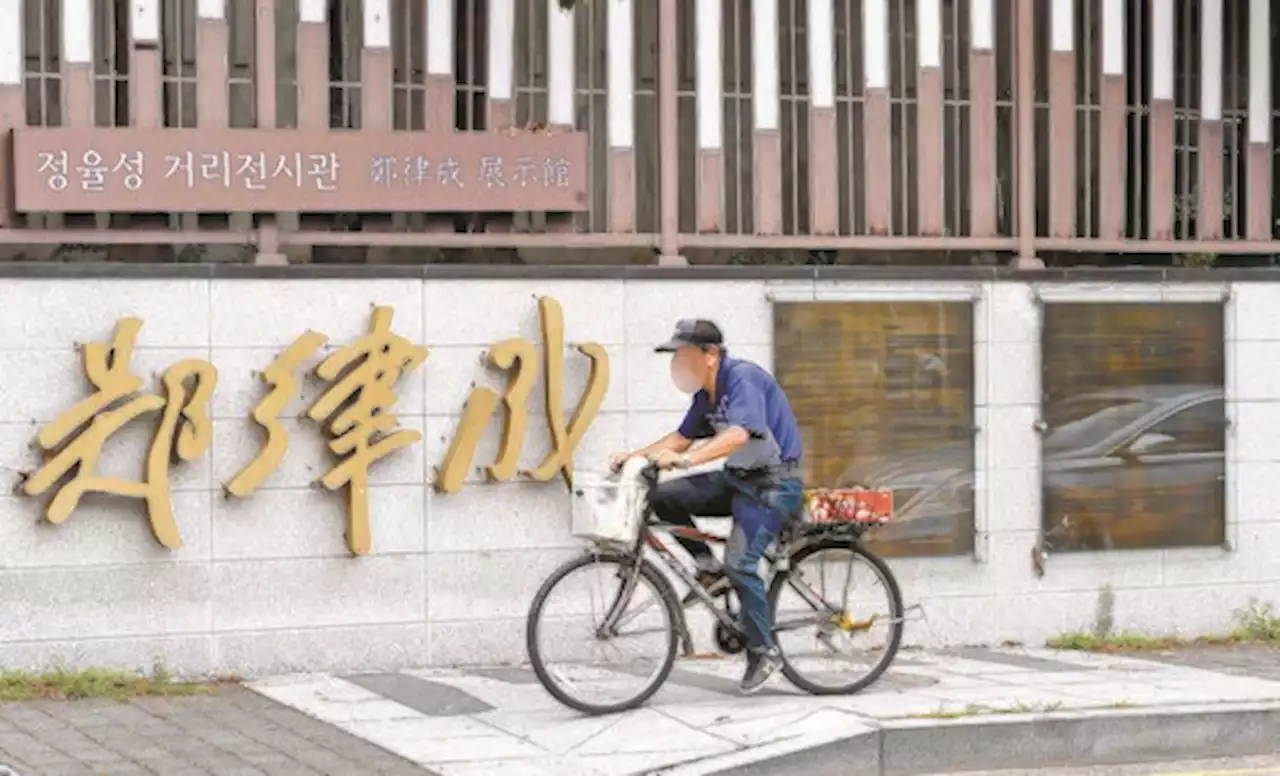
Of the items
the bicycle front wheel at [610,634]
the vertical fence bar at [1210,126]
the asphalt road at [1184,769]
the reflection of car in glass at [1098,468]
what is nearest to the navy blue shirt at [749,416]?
the bicycle front wheel at [610,634]

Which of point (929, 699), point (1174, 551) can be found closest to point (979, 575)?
point (1174, 551)

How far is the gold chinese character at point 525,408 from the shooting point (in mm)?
10914

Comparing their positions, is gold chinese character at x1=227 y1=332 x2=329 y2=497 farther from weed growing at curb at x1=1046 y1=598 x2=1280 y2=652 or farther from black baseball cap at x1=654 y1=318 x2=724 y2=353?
weed growing at curb at x1=1046 y1=598 x2=1280 y2=652

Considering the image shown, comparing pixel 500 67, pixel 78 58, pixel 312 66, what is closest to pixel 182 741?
pixel 78 58

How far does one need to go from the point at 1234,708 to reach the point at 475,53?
509cm

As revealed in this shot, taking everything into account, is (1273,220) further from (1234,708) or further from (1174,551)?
(1234,708)

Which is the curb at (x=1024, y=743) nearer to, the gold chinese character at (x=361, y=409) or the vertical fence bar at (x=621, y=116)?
the gold chinese character at (x=361, y=409)

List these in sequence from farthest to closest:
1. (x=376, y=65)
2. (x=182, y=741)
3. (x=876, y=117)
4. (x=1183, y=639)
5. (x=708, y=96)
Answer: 1. (x=1183, y=639)
2. (x=876, y=117)
3. (x=708, y=96)
4. (x=376, y=65)
5. (x=182, y=741)

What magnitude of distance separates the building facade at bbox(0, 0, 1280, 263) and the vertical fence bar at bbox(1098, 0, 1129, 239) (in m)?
0.02

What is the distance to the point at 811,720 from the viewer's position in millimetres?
9062

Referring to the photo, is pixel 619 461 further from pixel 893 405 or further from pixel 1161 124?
pixel 1161 124

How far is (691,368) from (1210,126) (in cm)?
469

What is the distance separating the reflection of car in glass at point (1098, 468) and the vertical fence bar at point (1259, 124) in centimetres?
117

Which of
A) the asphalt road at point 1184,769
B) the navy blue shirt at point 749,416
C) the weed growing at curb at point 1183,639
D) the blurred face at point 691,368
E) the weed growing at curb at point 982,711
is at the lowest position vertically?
the asphalt road at point 1184,769
